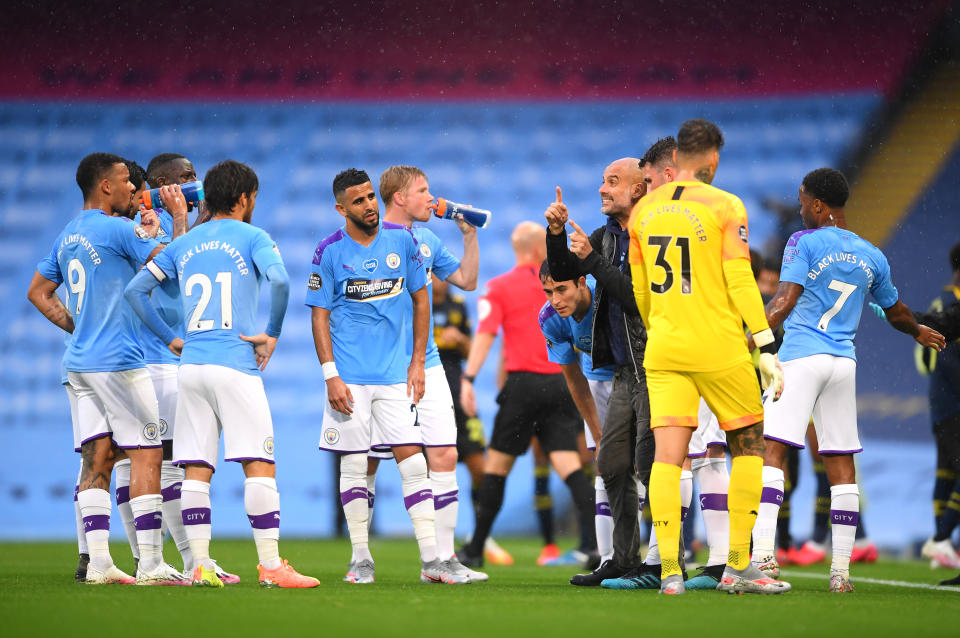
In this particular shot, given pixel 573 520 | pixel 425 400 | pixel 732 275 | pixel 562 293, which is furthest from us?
pixel 573 520

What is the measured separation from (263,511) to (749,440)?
216 centimetres

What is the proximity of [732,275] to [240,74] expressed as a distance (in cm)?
1027

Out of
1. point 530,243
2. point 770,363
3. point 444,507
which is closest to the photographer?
point 770,363

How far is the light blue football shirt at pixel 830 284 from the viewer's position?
5.64 m

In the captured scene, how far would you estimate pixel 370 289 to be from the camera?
18.6 ft

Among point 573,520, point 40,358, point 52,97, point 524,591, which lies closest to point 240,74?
point 52,97

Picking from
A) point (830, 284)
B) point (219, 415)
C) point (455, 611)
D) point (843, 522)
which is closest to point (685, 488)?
point (843, 522)

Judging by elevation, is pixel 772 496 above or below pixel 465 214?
below

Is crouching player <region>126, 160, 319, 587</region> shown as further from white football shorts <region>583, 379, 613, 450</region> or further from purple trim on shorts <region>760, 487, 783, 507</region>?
purple trim on shorts <region>760, 487, 783, 507</region>

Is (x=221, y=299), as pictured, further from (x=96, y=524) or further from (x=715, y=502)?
(x=715, y=502)

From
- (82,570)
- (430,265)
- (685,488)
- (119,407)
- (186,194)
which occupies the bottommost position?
(82,570)

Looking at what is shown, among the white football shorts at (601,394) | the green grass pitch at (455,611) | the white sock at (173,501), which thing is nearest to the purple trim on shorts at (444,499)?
the green grass pitch at (455,611)

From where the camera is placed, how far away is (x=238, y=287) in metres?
5.16

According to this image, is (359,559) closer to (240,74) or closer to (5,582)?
(5,582)
